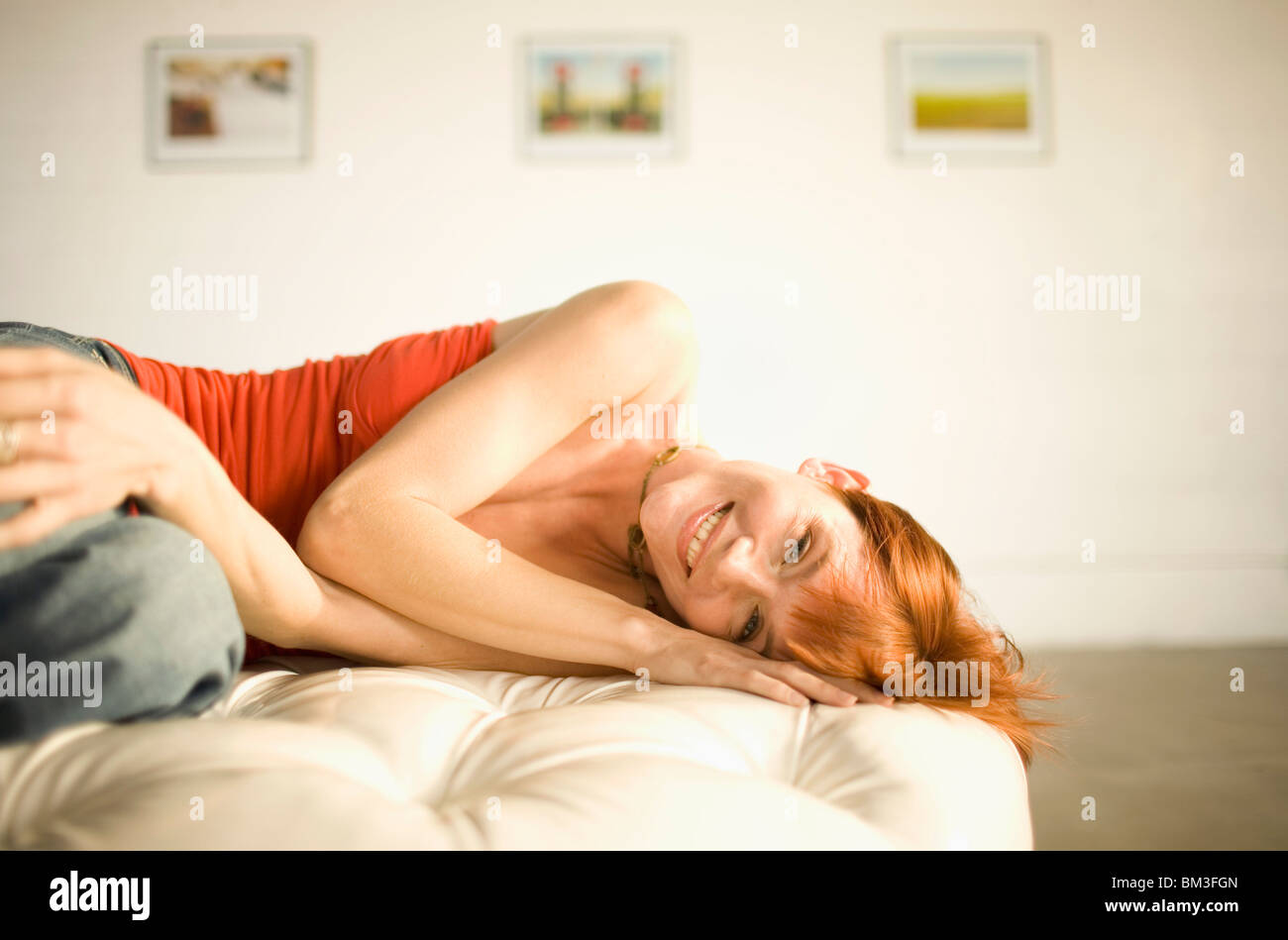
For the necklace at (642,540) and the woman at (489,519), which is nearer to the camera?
the woman at (489,519)

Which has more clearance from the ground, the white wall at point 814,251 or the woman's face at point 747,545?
the white wall at point 814,251

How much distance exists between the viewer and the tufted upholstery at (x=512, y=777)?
608 millimetres

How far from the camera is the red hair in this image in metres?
0.98

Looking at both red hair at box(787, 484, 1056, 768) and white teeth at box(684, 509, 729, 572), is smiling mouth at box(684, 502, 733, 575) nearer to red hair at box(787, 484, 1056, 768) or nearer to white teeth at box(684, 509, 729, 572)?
white teeth at box(684, 509, 729, 572)

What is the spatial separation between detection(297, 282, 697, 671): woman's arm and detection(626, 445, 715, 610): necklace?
0.13 metres

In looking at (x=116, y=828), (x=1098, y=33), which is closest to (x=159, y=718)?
(x=116, y=828)

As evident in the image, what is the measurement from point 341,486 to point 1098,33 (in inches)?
121

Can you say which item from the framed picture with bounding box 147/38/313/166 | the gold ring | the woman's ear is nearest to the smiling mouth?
the woman's ear

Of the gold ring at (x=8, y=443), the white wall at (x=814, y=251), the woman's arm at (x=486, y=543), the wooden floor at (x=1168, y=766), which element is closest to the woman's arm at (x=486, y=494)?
the woman's arm at (x=486, y=543)

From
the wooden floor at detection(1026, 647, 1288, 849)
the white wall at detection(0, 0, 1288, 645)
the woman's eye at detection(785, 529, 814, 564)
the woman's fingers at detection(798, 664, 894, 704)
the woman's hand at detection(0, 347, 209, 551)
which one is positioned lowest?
the wooden floor at detection(1026, 647, 1288, 849)

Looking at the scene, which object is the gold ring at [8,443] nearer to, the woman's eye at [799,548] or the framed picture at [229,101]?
the woman's eye at [799,548]

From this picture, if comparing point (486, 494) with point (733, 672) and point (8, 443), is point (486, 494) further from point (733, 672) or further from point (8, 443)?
point (8, 443)

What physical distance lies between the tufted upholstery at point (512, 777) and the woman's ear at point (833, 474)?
0.50m

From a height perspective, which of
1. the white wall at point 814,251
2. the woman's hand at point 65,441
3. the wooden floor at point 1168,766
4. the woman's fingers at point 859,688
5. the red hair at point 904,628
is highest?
the white wall at point 814,251
